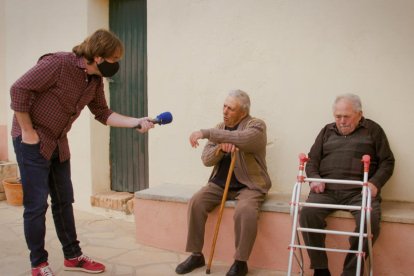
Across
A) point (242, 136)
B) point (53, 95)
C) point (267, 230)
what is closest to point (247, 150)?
point (242, 136)

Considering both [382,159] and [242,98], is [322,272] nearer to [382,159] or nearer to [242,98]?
[382,159]

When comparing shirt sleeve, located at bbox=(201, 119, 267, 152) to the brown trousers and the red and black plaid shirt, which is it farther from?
the red and black plaid shirt

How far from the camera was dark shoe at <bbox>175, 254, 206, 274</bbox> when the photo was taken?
3250mm

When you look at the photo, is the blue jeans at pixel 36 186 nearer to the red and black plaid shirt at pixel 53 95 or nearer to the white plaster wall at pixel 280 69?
the red and black plaid shirt at pixel 53 95

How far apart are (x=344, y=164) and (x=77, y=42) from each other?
329 cm

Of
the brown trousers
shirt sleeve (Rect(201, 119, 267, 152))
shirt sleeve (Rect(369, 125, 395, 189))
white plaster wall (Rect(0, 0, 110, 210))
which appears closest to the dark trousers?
shirt sleeve (Rect(369, 125, 395, 189))

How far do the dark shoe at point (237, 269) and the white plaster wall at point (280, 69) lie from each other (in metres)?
0.87

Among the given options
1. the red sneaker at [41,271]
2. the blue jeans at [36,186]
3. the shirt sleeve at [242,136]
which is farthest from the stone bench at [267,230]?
the red sneaker at [41,271]

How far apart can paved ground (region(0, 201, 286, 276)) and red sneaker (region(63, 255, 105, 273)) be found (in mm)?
59

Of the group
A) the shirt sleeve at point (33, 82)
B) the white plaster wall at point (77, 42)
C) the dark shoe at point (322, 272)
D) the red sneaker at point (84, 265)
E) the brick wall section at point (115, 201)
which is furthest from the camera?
the white plaster wall at point (77, 42)

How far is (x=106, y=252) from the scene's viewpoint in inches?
145

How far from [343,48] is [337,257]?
5.32 feet

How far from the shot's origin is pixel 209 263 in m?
3.27

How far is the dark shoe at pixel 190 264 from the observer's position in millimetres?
3250
